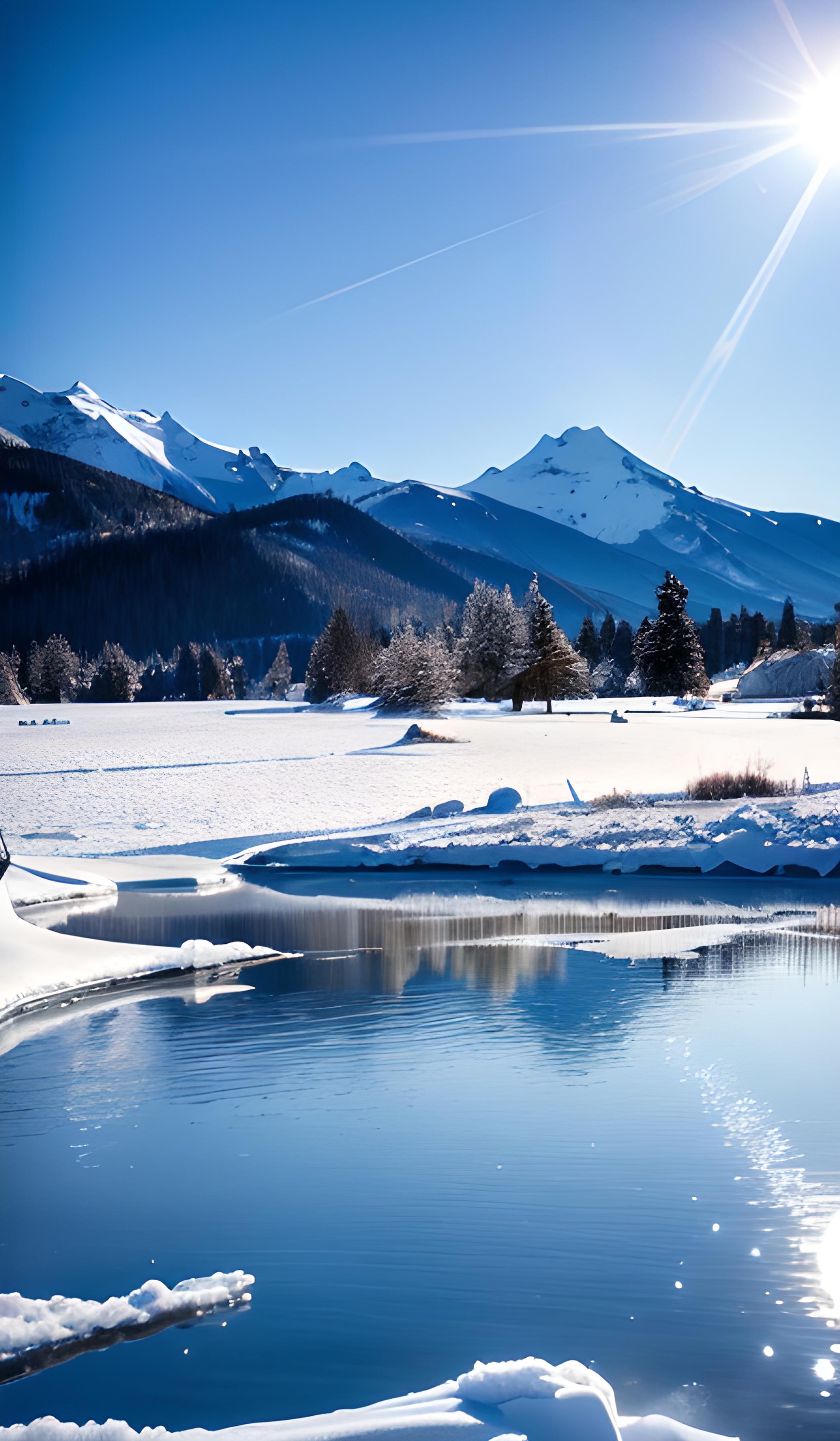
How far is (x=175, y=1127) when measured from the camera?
23.7 ft

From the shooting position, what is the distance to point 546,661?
61.9 m

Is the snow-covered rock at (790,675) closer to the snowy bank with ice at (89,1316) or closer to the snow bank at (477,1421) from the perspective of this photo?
the snowy bank with ice at (89,1316)

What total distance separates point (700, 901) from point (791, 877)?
8.47ft

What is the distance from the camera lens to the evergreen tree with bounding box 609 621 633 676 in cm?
11212

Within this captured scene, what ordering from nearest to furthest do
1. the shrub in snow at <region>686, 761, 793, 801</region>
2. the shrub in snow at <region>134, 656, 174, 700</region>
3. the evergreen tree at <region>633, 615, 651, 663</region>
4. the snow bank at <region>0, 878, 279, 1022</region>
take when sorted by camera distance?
the snow bank at <region>0, 878, 279, 1022</region> < the shrub in snow at <region>686, 761, 793, 801</region> < the evergreen tree at <region>633, 615, 651, 663</region> < the shrub in snow at <region>134, 656, 174, 700</region>

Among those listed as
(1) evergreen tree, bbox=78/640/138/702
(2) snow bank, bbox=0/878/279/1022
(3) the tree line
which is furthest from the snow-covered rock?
(1) evergreen tree, bbox=78/640/138/702

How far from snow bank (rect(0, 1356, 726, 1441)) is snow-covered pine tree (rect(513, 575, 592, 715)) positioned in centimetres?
5579

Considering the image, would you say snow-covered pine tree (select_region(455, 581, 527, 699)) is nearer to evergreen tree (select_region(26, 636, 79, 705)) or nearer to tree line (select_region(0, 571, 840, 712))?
tree line (select_region(0, 571, 840, 712))

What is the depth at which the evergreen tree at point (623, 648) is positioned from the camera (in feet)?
368

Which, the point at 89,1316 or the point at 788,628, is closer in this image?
the point at 89,1316

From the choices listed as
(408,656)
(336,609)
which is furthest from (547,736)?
(336,609)

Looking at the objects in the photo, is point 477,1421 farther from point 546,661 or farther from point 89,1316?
point 546,661

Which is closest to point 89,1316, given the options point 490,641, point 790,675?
point 490,641

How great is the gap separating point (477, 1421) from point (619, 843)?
14.5 m
